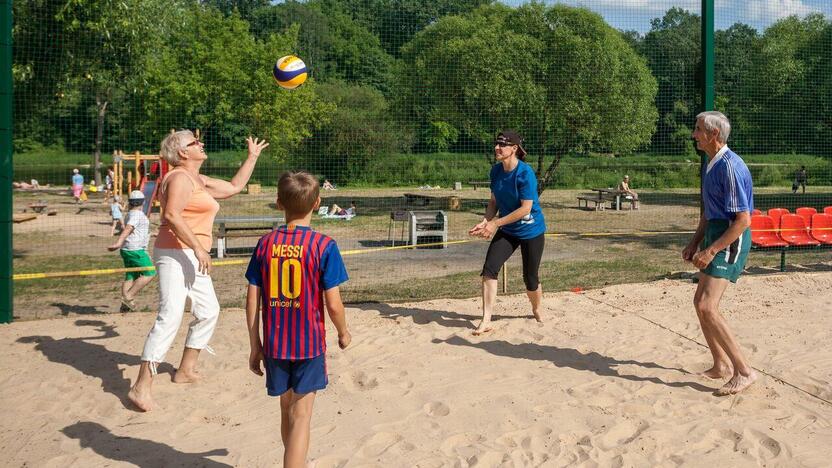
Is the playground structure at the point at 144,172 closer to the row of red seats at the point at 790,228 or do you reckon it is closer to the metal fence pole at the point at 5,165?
the metal fence pole at the point at 5,165

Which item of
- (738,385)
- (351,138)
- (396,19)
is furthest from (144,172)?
(738,385)

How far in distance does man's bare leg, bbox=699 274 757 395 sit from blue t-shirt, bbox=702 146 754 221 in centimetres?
47

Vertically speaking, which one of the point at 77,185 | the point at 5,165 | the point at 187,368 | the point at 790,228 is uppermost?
the point at 77,185

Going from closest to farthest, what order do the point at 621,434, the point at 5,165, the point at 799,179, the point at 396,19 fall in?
the point at 621,434
the point at 5,165
the point at 396,19
the point at 799,179

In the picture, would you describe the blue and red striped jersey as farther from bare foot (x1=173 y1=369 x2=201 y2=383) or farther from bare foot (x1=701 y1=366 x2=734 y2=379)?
bare foot (x1=701 y1=366 x2=734 y2=379)

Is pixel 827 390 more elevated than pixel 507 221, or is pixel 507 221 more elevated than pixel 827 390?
pixel 507 221

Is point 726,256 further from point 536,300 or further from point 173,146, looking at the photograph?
point 173,146

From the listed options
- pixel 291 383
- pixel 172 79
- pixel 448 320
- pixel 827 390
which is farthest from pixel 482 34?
pixel 291 383

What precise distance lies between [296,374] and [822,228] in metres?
10.0

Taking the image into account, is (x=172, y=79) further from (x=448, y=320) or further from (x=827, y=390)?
(x=827, y=390)

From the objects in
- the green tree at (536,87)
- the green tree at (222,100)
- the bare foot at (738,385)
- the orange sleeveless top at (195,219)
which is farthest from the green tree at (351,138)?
the bare foot at (738,385)

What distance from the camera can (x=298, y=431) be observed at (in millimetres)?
3672

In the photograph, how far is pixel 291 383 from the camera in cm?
370

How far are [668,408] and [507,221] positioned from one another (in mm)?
2216
